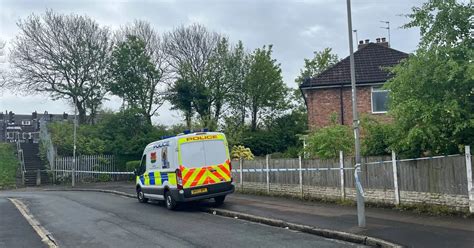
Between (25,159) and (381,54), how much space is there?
2828 cm

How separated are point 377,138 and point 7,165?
106 feet

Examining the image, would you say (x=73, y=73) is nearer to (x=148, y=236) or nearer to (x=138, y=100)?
(x=138, y=100)

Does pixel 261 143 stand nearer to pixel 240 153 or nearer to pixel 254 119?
pixel 254 119

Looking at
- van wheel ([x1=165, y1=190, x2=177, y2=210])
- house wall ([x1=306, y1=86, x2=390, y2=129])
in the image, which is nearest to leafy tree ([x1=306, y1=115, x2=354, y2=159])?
van wheel ([x1=165, y1=190, x2=177, y2=210])

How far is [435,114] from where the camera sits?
10930 mm

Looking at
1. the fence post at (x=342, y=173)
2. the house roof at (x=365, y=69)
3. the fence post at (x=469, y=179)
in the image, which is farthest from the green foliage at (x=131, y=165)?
the fence post at (x=469, y=179)

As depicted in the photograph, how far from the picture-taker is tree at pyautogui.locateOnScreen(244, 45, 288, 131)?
42375 mm

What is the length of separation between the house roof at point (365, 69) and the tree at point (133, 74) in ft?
63.3

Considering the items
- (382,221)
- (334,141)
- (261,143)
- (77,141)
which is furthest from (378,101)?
(77,141)

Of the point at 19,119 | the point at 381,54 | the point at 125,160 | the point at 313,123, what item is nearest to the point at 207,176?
the point at 313,123

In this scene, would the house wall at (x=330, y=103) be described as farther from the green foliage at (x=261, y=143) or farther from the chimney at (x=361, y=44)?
the green foliage at (x=261, y=143)

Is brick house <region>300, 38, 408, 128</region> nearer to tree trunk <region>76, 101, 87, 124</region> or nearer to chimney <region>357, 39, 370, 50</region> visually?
chimney <region>357, 39, 370, 50</region>

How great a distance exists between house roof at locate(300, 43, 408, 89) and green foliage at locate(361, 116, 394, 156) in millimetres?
11075

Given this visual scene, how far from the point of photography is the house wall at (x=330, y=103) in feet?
81.6
